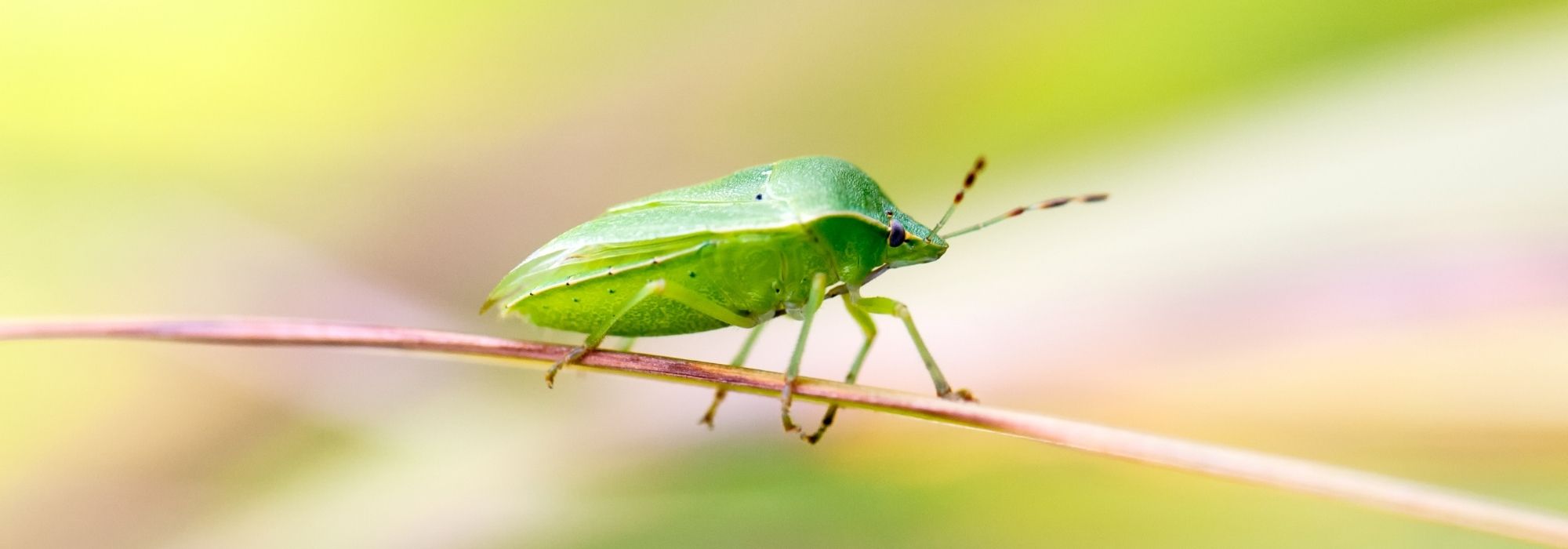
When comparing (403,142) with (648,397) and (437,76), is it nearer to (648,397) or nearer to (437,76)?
(437,76)

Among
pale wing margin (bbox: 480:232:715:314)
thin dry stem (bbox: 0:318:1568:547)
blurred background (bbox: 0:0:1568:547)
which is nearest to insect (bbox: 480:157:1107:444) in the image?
pale wing margin (bbox: 480:232:715:314)

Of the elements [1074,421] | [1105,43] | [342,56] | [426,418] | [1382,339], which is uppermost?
[1105,43]

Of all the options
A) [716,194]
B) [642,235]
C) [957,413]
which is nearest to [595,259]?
[642,235]

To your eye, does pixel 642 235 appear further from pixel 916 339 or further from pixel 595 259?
pixel 916 339

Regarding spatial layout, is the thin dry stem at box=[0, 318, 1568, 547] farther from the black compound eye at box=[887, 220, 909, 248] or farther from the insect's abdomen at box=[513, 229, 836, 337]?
the black compound eye at box=[887, 220, 909, 248]

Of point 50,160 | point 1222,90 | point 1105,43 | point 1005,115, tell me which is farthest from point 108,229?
point 1222,90
